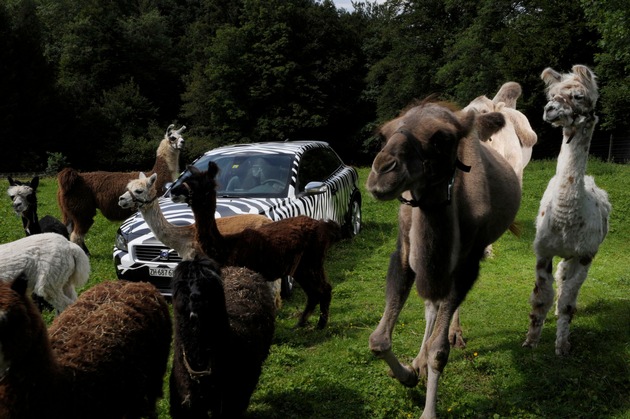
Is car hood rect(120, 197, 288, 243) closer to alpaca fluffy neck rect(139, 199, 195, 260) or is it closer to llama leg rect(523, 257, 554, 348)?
alpaca fluffy neck rect(139, 199, 195, 260)

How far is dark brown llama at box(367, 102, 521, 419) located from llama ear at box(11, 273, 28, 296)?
6.47 feet

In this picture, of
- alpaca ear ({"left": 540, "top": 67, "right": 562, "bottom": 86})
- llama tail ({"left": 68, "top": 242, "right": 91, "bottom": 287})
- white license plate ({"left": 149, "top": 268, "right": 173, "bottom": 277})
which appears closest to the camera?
alpaca ear ({"left": 540, "top": 67, "right": 562, "bottom": 86})

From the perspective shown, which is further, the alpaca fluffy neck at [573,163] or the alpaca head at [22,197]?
the alpaca head at [22,197]

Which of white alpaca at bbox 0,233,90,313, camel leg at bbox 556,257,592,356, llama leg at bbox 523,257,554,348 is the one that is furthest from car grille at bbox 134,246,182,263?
camel leg at bbox 556,257,592,356

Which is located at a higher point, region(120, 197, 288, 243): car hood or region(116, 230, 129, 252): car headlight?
region(120, 197, 288, 243): car hood

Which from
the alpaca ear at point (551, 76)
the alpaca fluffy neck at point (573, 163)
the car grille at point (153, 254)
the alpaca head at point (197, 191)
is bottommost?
the car grille at point (153, 254)

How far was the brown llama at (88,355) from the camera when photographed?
9.23ft

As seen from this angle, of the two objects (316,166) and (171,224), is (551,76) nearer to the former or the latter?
(171,224)

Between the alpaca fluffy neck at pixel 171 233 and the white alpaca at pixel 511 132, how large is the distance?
3545 millimetres

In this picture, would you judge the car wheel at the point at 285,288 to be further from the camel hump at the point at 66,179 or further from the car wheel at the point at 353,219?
the camel hump at the point at 66,179

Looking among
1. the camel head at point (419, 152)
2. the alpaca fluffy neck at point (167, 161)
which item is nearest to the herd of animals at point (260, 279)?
the camel head at point (419, 152)

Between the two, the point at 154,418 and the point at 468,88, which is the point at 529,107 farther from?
the point at 154,418

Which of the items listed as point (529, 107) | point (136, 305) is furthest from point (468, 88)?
point (136, 305)

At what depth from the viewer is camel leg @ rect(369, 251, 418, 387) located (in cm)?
368
